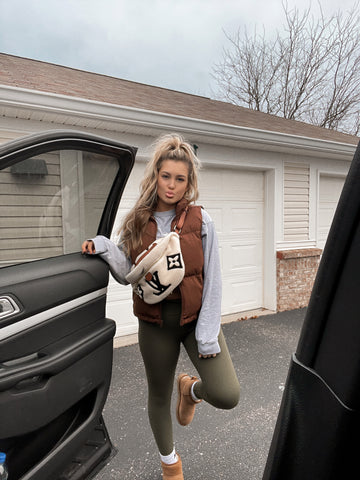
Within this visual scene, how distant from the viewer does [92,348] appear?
4.68 ft

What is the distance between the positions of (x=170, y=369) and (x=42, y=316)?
2.56 feet

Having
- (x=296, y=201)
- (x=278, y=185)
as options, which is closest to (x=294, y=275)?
(x=296, y=201)

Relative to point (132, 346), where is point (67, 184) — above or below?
above

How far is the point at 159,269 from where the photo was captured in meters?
1.56

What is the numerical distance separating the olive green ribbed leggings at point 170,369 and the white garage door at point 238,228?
132 inches

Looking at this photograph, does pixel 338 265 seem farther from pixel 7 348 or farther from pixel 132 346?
pixel 132 346

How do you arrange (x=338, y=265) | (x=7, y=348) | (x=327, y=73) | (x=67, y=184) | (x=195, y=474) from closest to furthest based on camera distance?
(x=338, y=265) < (x=7, y=348) < (x=67, y=184) < (x=195, y=474) < (x=327, y=73)

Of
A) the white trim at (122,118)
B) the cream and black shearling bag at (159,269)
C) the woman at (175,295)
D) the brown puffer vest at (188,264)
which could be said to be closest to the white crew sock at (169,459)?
the woman at (175,295)

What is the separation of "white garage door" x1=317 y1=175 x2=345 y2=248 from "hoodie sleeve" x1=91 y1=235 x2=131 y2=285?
5.45 m

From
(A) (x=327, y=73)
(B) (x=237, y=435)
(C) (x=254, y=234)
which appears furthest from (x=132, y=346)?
(A) (x=327, y=73)

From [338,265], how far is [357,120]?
1623 centimetres

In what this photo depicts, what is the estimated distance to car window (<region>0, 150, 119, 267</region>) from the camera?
1.26 meters

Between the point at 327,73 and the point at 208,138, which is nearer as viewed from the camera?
the point at 208,138

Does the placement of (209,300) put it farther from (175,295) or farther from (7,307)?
(7,307)
